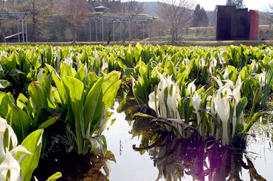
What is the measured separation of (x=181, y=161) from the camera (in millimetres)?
1760

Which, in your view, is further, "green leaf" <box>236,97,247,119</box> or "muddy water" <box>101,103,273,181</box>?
"green leaf" <box>236,97,247,119</box>

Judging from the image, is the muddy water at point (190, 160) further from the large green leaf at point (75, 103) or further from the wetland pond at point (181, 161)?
the large green leaf at point (75, 103)

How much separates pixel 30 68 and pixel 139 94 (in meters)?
1.91

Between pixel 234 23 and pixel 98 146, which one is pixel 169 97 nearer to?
pixel 98 146

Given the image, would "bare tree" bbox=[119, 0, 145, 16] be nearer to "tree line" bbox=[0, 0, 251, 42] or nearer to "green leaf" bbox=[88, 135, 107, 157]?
"tree line" bbox=[0, 0, 251, 42]

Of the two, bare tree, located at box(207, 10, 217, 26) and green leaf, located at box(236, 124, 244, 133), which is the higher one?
bare tree, located at box(207, 10, 217, 26)

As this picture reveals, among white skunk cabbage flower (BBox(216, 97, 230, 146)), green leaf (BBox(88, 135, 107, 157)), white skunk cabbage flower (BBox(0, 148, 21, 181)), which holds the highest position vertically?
white skunk cabbage flower (BBox(0, 148, 21, 181))

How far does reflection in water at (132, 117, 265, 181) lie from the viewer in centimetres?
156

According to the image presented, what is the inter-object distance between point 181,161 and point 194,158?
0.11 metres

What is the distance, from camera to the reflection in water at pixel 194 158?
1562 millimetres

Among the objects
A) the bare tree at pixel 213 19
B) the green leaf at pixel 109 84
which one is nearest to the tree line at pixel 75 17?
the bare tree at pixel 213 19

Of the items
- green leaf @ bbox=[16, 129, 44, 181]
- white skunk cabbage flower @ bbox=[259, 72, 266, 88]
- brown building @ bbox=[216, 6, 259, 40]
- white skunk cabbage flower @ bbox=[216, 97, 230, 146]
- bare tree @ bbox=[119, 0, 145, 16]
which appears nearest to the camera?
green leaf @ bbox=[16, 129, 44, 181]

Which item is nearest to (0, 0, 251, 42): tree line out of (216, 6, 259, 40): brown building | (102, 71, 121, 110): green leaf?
(216, 6, 259, 40): brown building

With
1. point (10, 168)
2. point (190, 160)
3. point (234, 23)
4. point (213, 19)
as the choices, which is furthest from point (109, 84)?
point (213, 19)
